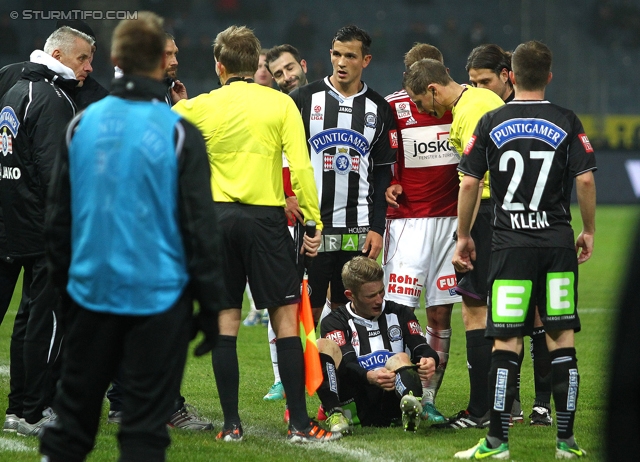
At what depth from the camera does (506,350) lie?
437 cm

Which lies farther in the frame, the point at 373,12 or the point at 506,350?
the point at 373,12

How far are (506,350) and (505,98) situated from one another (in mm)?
2097

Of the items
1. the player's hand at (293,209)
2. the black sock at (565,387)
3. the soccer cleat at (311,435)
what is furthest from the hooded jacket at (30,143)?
the black sock at (565,387)

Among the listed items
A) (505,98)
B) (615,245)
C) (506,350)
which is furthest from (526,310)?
(615,245)

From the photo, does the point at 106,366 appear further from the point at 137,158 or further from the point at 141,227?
the point at 137,158

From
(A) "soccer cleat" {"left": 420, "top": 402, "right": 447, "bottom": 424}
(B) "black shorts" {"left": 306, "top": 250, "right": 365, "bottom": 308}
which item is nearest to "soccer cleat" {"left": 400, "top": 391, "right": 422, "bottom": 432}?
(A) "soccer cleat" {"left": 420, "top": 402, "right": 447, "bottom": 424}

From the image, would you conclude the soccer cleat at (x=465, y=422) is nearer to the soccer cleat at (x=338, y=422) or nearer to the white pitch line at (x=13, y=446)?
the soccer cleat at (x=338, y=422)

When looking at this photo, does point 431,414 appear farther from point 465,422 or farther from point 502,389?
point 502,389

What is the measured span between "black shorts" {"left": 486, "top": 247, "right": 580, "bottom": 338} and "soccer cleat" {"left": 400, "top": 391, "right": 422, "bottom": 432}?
71 cm

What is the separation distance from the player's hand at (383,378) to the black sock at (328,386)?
201mm

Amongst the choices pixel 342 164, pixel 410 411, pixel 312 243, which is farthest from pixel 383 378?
pixel 342 164

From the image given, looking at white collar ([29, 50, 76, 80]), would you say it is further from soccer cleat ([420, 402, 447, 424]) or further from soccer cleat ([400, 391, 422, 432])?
soccer cleat ([420, 402, 447, 424])

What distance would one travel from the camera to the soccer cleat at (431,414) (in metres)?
5.43

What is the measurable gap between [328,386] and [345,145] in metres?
1.51
